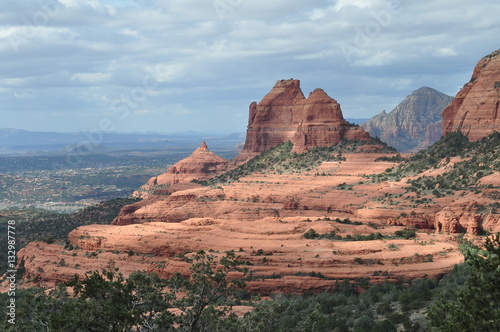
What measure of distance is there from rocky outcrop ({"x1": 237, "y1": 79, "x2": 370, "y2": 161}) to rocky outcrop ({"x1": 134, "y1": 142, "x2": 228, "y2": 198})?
38.0 ft

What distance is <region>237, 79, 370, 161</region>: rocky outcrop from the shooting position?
11962 centimetres

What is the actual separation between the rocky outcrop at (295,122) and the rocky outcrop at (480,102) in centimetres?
2459

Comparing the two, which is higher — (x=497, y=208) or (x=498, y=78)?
(x=498, y=78)

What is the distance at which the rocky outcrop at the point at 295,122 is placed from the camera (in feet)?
392

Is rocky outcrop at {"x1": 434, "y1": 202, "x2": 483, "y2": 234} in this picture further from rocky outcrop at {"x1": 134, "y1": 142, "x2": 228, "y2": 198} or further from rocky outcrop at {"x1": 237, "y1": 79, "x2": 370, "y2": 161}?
rocky outcrop at {"x1": 134, "y1": 142, "x2": 228, "y2": 198}

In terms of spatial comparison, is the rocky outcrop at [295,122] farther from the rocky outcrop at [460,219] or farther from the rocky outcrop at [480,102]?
the rocky outcrop at [460,219]

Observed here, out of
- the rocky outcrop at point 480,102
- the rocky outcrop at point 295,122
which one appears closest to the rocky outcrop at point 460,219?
the rocky outcrop at point 480,102

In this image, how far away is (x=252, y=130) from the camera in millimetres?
141625

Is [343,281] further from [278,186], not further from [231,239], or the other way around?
[278,186]

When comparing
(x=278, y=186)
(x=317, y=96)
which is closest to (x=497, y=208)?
(x=278, y=186)

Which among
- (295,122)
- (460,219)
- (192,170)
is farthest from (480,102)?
(192,170)

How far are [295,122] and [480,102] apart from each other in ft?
148

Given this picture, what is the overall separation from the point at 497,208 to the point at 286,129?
66819 millimetres

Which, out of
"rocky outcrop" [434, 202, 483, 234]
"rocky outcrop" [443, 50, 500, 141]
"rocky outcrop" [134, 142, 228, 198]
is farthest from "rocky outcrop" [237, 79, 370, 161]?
"rocky outcrop" [434, 202, 483, 234]
